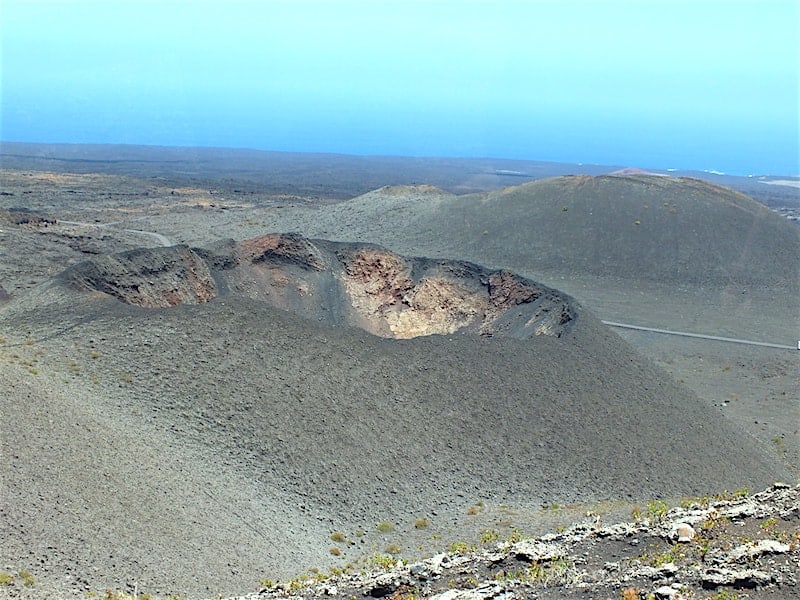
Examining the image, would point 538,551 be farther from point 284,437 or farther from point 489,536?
point 284,437

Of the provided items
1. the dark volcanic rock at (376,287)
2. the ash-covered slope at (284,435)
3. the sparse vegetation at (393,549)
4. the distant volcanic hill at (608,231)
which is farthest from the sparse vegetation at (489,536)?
the distant volcanic hill at (608,231)

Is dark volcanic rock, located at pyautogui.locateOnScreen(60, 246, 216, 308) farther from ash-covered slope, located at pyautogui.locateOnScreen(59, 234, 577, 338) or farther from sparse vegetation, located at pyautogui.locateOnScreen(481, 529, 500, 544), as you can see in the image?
sparse vegetation, located at pyautogui.locateOnScreen(481, 529, 500, 544)

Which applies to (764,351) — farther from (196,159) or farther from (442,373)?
(196,159)

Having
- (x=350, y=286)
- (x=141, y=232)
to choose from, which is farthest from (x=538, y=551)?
(x=141, y=232)

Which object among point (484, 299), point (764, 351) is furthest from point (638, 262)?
point (484, 299)

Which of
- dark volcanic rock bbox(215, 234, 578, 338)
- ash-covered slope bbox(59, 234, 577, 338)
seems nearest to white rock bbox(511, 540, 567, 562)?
ash-covered slope bbox(59, 234, 577, 338)

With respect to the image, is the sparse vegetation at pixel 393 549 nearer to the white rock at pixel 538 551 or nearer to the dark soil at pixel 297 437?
the dark soil at pixel 297 437
